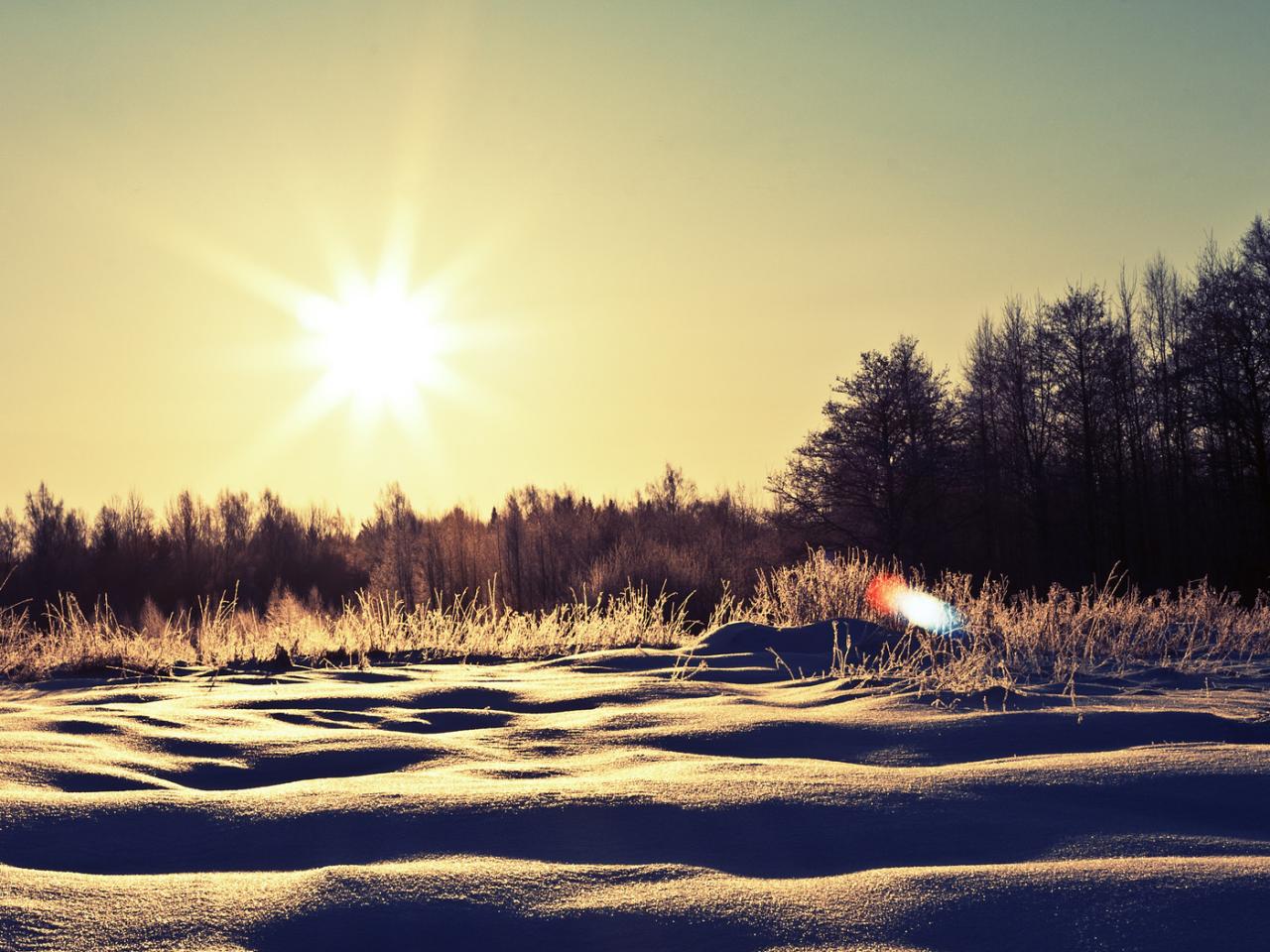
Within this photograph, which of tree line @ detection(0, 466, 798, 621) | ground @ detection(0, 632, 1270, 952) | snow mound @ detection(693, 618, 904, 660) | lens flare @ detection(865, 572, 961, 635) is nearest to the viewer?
ground @ detection(0, 632, 1270, 952)

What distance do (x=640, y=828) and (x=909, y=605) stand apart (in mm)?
8880

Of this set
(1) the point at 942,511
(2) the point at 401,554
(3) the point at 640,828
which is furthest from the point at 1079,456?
(3) the point at 640,828

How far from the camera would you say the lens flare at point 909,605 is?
32.4ft

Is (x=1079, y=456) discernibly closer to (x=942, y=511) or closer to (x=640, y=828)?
(x=942, y=511)

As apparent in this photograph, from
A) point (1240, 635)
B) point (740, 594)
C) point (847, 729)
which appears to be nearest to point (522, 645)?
point (847, 729)

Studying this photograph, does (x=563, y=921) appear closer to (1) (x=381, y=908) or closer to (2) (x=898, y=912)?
(1) (x=381, y=908)

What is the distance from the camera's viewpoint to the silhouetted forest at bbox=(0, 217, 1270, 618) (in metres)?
25.0

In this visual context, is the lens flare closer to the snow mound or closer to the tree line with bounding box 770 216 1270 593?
the snow mound

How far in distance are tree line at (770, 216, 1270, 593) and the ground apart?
23774mm

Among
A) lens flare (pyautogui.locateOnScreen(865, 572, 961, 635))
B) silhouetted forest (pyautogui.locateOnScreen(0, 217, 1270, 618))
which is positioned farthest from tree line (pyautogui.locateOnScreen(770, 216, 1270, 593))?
lens flare (pyautogui.locateOnScreen(865, 572, 961, 635))

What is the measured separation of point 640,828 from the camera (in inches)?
106

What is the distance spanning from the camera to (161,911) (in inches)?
81.4

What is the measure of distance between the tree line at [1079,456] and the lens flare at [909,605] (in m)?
16.0

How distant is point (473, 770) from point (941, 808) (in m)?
1.54
